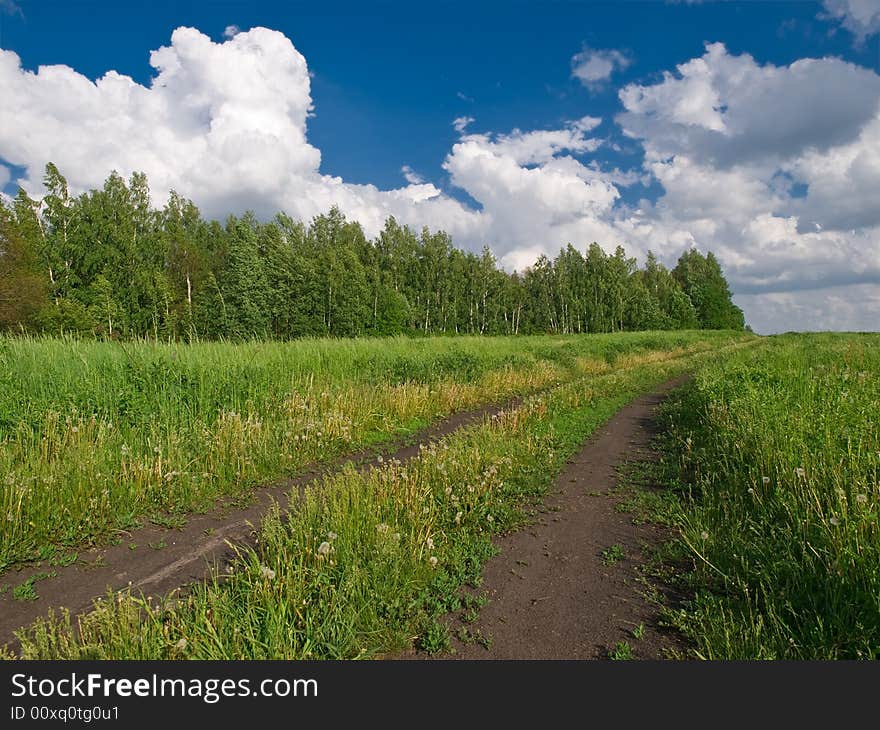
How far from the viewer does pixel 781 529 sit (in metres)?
4.04

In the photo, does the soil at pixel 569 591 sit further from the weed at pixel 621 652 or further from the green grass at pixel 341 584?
→ the green grass at pixel 341 584

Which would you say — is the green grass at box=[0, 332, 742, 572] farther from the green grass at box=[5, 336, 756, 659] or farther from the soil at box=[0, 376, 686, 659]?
the green grass at box=[5, 336, 756, 659]

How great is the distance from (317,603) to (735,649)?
10.1ft

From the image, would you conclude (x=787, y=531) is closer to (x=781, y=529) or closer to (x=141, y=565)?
(x=781, y=529)

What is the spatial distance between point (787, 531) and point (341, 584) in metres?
4.17

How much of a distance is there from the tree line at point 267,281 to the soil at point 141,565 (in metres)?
8.10

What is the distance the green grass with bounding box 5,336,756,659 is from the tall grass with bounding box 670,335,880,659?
6.70 ft

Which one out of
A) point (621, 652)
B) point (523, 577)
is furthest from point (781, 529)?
point (523, 577)

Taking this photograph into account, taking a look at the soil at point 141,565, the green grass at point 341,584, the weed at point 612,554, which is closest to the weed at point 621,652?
the green grass at point 341,584

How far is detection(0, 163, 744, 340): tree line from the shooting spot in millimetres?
35188

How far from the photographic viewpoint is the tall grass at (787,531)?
9.82 ft

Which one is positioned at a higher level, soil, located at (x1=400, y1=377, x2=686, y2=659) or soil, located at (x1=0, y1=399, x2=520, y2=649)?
soil, located at (x1=0, y1=399, x2=520, y2=649)

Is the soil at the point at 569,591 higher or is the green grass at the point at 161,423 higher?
the green grass at the point at 161,423

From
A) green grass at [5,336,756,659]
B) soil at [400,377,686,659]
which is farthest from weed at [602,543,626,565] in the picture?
green grass at [5,336,756,659]
